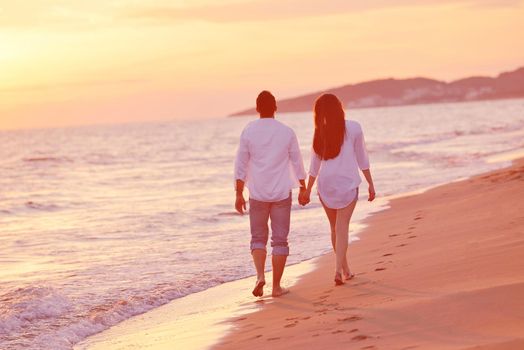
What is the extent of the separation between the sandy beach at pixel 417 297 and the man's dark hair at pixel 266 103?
178 centimetres

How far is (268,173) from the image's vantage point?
306 inches

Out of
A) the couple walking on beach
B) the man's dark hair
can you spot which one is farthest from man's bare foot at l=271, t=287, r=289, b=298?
the man's dark hair

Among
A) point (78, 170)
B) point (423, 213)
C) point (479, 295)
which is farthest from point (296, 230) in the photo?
point (78, 170)

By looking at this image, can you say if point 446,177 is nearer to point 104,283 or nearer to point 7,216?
point 7,216

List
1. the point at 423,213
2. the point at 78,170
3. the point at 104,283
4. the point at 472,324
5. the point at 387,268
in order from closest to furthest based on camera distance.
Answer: the point at 472,324, the point at 387,268, the point at 104,283, the point at 423,213, the point at 78,170

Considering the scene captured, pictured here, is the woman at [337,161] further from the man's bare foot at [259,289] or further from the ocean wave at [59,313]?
the ocean wave at [59,313]

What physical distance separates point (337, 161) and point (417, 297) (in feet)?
6.01

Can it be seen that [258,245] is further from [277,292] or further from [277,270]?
[277,292]

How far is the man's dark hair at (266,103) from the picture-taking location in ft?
25.7

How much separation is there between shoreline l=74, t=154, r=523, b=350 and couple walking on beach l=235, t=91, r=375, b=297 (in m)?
0.64

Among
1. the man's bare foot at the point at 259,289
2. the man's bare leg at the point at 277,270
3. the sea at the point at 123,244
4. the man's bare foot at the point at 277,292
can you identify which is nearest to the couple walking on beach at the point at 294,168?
the man's bare leg at the point at 277,270

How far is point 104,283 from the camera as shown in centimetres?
1007

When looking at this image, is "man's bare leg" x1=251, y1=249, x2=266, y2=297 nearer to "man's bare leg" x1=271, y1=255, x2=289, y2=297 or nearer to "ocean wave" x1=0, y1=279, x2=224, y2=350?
"man's bare leg" x1=271, y1=255, x2=289, y2=297

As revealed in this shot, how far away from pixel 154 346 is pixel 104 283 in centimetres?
354
